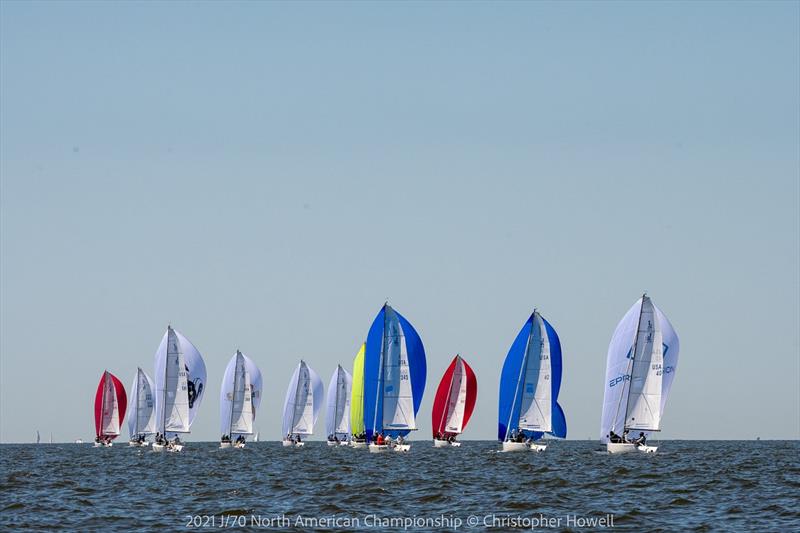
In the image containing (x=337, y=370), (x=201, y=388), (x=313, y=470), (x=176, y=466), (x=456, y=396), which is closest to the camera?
(x=313, y=470)

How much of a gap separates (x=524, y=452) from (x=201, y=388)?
2475 cm

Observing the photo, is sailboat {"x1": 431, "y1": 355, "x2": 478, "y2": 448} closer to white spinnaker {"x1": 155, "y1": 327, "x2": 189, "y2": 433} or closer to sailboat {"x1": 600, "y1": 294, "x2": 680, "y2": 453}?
white spinnaker {"x1": 155, "y1": 327, "x2": 189, "y2": 433}

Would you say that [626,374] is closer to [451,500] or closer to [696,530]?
[451,500]

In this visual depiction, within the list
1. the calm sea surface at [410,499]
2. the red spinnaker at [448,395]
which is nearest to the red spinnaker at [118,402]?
the red spinnaker at [448,395]

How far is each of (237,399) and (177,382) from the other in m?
20.7

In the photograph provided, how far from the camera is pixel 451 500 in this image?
4372cm

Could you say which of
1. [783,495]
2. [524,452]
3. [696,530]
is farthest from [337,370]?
[696,530]

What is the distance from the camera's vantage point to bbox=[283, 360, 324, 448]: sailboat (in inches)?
4943

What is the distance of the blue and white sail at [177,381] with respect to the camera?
93.3 meters

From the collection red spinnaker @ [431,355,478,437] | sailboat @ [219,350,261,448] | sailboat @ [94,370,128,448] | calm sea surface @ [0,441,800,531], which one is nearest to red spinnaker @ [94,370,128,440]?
sailboat @ [94,370,128,448]

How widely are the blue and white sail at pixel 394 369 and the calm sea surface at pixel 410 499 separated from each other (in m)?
19.4

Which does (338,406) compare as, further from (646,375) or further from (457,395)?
(646,375)

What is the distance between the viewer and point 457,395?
336ft

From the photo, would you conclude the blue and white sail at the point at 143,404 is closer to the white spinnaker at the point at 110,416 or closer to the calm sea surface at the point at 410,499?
the white spinnaker at the point at 110,416
